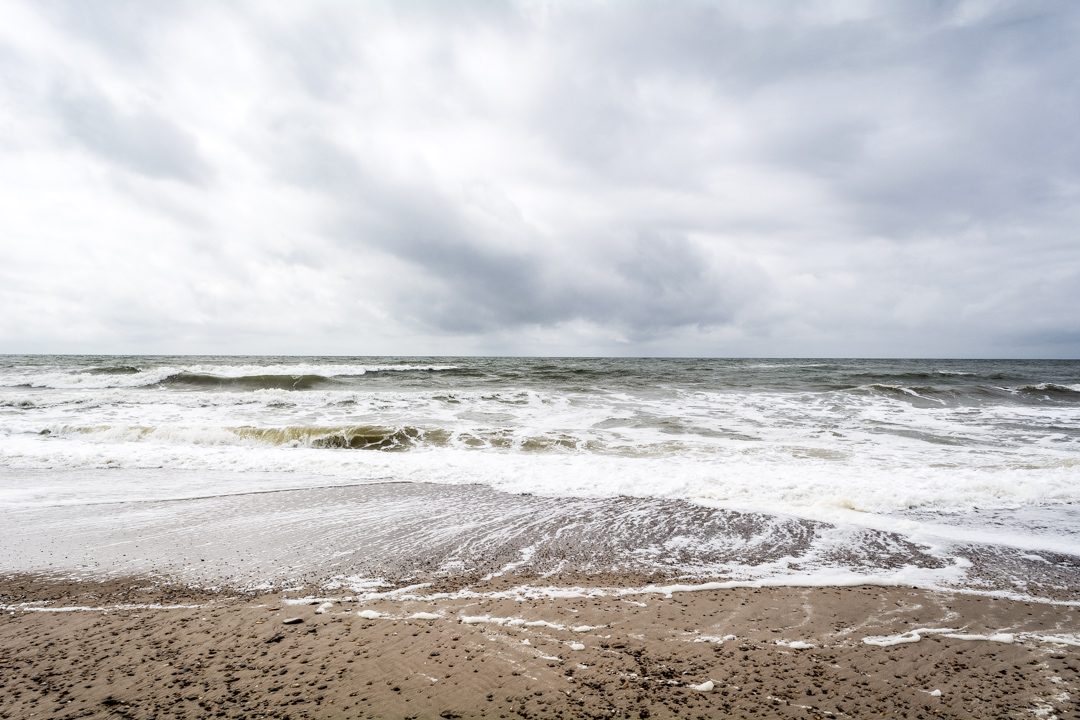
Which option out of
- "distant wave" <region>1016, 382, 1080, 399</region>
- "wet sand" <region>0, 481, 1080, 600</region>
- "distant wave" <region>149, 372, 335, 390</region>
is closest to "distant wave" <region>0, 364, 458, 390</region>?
"distant wave" <region>149, 372, 335, 390</region>

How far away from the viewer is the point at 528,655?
9.12 feet

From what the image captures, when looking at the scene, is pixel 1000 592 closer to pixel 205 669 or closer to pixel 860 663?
pixel 860 663

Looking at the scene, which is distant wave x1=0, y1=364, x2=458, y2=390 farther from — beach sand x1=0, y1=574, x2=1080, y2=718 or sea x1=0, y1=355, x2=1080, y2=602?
beach sand x1=0, y1=574, x2=1080, y2=718

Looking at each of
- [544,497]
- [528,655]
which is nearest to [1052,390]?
[544,497]

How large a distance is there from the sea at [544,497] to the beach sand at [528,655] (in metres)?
0.49

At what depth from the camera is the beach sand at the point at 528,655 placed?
93.4 inches

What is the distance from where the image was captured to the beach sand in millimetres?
2373

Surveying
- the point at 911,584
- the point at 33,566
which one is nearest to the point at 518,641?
the point at 911,584

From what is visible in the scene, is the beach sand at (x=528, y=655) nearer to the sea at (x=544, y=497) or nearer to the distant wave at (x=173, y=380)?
the sea at (x=544, y=497)

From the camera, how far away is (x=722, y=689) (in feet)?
8.16

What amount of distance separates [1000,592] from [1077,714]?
5.73 ft

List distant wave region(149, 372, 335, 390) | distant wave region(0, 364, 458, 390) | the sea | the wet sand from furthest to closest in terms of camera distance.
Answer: distant wave region(149, 372, 335, 390), distant wave region(0, 364, 458, 390), the sea, the wet sand

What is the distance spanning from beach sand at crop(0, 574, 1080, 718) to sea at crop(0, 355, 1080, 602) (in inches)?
19.4

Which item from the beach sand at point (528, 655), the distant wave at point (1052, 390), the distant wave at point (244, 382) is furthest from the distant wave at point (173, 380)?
the distant wave at point (1052, 390)
